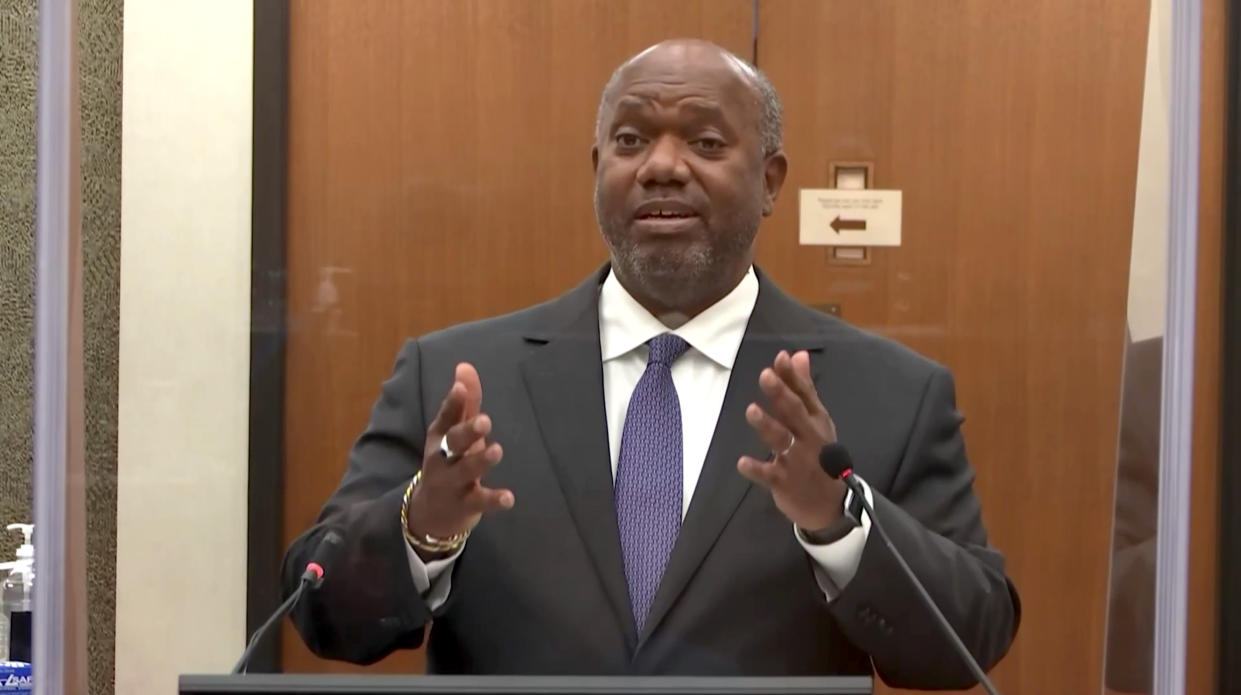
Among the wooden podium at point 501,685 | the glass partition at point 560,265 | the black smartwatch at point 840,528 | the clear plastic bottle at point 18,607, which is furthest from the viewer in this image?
the clear plastic bottle at point 18,607

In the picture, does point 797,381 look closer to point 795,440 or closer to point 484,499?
point 795,440

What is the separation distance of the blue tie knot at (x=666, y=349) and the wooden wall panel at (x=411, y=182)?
0.11 m

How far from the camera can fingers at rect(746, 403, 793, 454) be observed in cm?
87

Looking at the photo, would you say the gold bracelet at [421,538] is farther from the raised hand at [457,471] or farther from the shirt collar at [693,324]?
the shirt collar at [693,324]

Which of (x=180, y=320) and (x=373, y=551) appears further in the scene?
(x=180, y=320)

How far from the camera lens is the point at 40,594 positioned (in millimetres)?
1017

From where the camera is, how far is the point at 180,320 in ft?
3.45

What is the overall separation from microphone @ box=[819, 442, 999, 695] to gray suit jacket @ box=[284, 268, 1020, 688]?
1cm

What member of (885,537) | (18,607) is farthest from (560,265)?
(18,607)

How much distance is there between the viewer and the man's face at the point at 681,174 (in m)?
0.96

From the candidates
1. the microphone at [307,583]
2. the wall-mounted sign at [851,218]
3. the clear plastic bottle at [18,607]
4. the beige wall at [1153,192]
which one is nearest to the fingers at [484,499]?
the microphone at [307,583]

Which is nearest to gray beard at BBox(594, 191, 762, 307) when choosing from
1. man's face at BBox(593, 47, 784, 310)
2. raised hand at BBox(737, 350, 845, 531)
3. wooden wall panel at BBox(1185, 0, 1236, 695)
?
man's face at BBox(593, 47, 784, 310)

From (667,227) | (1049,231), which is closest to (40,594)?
(667,227)

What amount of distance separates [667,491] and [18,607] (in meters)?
0.92
